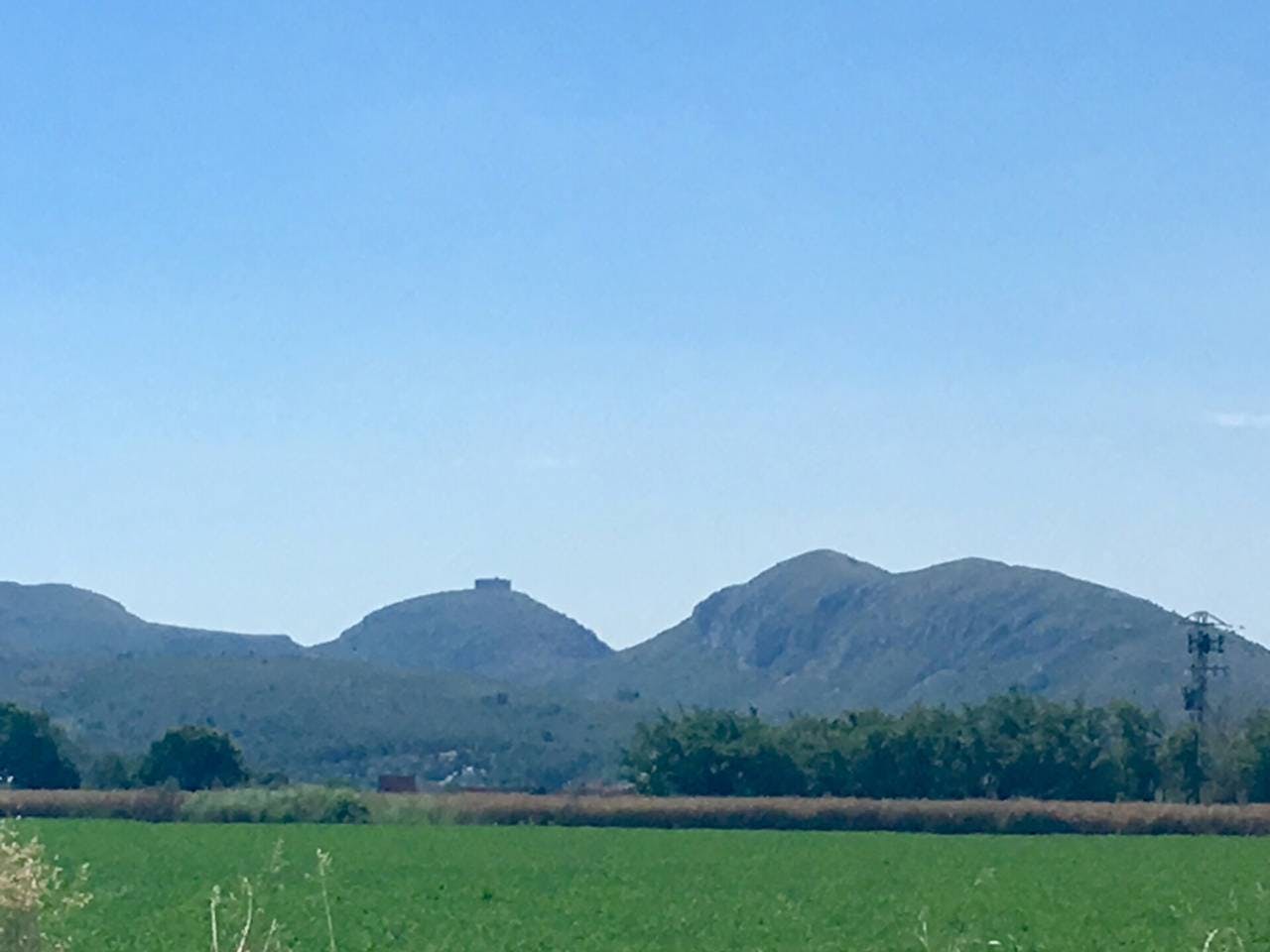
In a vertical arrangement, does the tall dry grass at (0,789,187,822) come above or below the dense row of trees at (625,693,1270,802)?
below

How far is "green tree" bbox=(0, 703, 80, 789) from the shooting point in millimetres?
85625

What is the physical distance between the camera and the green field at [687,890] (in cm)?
2717

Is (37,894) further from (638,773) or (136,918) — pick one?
(638,773)

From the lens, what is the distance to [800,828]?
227ft

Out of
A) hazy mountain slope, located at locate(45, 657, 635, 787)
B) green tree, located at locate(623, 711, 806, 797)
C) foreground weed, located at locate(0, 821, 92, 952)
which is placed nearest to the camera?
foreground weed, located at locate(0, 821, 92, 952)

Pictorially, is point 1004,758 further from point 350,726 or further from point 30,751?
point 350,726

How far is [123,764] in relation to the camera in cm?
8950

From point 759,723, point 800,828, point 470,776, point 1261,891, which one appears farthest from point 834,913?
point 470,776

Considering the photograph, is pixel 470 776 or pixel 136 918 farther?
pixel 470 776

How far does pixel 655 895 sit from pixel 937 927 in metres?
8.16

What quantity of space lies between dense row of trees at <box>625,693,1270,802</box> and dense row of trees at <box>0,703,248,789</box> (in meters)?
20.8

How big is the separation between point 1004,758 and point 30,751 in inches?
1702

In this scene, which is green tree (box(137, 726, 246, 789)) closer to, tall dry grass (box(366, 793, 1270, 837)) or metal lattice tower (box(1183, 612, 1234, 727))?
tall dry grass (box(366, 793, 1270, 837))

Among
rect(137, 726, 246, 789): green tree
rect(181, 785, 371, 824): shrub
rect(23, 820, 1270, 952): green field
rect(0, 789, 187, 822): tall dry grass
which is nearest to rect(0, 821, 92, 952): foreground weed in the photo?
rect(23, 820, 1270, 952): green field
